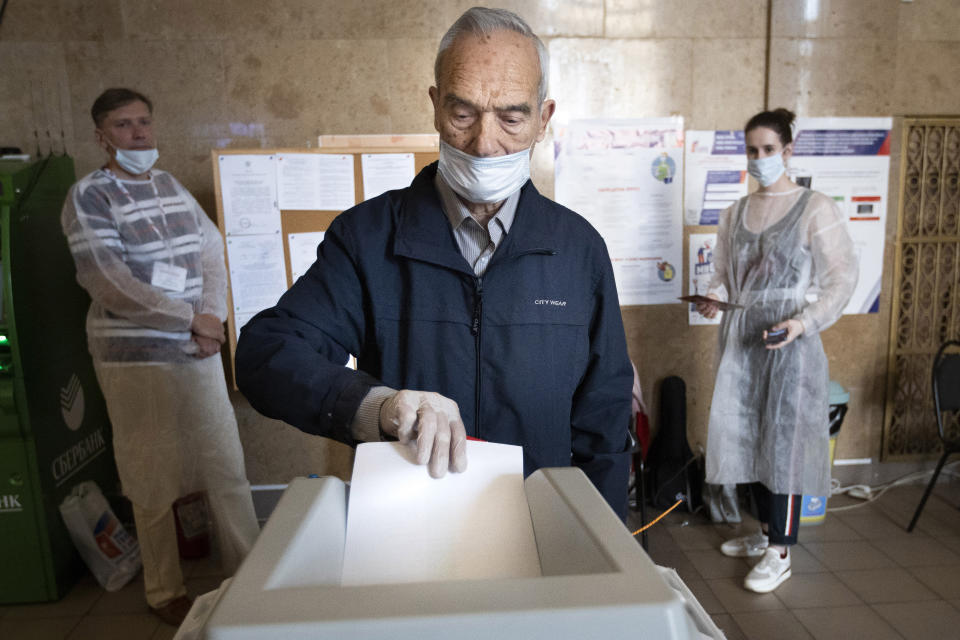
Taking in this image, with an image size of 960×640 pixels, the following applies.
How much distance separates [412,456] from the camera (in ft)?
2.48

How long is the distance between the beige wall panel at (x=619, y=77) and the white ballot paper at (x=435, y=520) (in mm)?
2527

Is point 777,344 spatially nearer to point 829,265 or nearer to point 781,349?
point 781,349

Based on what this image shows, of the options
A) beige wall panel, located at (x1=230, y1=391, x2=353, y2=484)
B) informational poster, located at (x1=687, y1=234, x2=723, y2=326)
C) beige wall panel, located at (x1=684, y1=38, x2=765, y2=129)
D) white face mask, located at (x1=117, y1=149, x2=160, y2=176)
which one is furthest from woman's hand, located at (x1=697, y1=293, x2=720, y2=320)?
white face mask, located at (x1=117, y1=149, x2=160, y2=176)

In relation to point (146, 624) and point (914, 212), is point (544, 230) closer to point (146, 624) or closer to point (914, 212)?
point (146, 624)

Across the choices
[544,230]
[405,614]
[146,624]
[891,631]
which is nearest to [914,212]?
[891,631]

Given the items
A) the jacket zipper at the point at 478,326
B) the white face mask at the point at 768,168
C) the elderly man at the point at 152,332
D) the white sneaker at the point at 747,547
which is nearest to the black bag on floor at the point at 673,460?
the white sneaker at the point at 747,547

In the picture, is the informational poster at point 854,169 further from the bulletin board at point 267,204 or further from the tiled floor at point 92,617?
the tiled floor at point 92,617

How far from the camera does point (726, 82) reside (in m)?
3.04

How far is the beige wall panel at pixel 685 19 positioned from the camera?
296 centimetres

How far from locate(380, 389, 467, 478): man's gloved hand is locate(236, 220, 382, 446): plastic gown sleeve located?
0.42 ft

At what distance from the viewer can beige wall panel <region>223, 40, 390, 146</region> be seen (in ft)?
9.30

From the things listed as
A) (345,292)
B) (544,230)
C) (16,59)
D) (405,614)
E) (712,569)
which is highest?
(16,59)

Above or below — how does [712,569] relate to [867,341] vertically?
below

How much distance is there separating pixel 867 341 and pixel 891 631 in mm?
1580
